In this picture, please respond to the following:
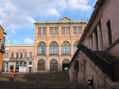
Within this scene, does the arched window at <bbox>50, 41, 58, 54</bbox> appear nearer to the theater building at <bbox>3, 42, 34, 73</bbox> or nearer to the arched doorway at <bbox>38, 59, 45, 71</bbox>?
the arched doorway at <bbox>38, 59, 45, 71</bbox>

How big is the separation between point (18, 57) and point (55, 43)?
591 inches

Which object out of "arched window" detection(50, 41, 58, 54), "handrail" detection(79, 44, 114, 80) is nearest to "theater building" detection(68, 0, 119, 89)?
"handrail" detection(79, 44, 114, 80)

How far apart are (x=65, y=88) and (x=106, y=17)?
6.14m

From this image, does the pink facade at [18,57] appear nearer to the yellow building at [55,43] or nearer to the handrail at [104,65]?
the yellow building at [55,43]

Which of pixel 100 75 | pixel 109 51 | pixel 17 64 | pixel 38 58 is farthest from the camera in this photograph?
pixel 17 64

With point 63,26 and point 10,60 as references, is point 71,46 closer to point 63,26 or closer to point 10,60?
point 63,26

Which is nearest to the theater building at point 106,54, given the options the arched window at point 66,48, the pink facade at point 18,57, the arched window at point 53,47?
the arched window at point 66,48

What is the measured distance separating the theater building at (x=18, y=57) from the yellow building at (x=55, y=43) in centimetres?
975

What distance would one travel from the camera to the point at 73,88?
1173 centimetres

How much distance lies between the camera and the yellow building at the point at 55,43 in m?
41.2

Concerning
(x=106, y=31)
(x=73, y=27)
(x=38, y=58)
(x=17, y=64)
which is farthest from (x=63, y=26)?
(x=106, y=31)

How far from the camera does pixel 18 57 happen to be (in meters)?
50.7

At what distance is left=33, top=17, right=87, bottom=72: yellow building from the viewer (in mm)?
41156

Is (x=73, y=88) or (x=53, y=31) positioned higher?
(x=53, y=31)
